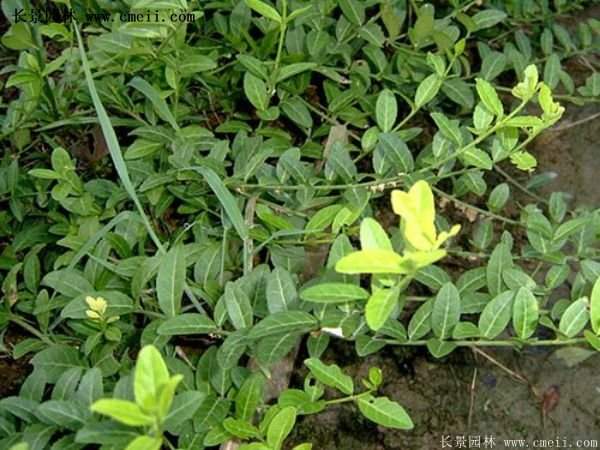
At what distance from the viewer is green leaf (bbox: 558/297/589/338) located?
106 cm

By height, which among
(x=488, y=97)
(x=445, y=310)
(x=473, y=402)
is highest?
(x=488, y=97)

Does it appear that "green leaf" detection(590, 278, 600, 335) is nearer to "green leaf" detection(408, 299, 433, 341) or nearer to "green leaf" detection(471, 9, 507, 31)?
"green leaf" detection(408, 299, 433, 341)

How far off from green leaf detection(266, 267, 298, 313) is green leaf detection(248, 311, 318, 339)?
50mm

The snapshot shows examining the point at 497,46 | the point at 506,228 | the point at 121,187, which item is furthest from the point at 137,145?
the point at 497,46

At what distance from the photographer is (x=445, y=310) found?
3.54 feet

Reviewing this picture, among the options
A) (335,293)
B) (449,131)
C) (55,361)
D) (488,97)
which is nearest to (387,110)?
(449,131)

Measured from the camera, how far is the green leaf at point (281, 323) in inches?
39.3

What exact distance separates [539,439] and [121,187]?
962mm

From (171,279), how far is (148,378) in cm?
41

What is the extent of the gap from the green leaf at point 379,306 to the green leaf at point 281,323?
212mm

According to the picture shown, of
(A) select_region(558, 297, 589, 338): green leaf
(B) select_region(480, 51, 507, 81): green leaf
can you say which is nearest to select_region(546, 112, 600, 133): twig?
(B) select_region(480, 51, 507, 81): green leaf

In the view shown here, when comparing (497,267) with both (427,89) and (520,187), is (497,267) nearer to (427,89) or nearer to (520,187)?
(427,89)

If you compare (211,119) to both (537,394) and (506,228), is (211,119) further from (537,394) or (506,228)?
(537,394)

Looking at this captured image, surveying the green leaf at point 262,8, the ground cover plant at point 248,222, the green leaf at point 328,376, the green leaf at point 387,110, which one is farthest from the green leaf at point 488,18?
the green leaf at point 328,376
